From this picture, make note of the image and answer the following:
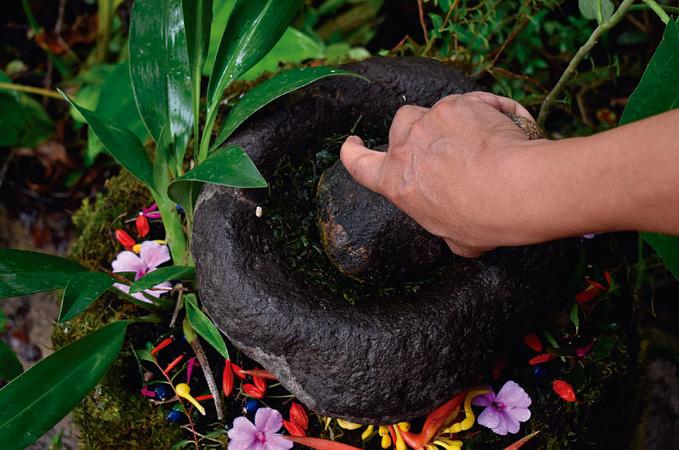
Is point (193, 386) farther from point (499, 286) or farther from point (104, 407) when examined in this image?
point (499, 286)

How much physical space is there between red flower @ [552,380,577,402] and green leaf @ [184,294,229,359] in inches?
31.0

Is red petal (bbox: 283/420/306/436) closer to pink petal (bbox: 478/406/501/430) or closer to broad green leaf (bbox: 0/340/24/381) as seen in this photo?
pink petal (bbox: 478/406/501/430)

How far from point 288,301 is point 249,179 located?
10.4 inches

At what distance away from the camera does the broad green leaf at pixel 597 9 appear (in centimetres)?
141

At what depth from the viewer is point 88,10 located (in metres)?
2.80

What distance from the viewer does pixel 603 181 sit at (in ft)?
2.80

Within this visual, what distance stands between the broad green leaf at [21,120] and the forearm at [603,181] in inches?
77.7

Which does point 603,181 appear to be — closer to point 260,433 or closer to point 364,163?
point 364,163

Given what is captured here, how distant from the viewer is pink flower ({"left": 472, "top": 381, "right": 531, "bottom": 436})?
→ 1535 mm

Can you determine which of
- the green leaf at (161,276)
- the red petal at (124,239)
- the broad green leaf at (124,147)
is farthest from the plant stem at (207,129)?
the red petal at (124,239)

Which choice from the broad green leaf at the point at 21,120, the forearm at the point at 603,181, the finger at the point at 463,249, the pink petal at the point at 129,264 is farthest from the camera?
the broad green leaf at the point at 21,120

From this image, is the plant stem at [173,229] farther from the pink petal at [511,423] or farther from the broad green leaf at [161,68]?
the pink petal at [511,423]

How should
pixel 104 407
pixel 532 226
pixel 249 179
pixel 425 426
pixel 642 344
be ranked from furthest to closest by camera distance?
pixel 642 344
pixel 104 407
pixel 425 426
pixel 249 179
pixel 532 226

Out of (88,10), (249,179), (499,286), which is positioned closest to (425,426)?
(499,286)
